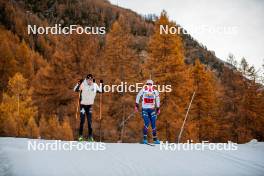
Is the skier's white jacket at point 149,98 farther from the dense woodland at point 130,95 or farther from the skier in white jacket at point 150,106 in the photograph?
the dense woodland at point 130,95

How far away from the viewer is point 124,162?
805 centimetres

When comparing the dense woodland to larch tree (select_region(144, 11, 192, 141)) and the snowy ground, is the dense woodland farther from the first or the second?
the snowy ground

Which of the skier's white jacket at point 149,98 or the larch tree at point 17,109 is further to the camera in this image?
the larch tree at point 17,109

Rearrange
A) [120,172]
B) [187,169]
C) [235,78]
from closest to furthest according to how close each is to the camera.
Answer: [120,172], [187,169], [235,78]

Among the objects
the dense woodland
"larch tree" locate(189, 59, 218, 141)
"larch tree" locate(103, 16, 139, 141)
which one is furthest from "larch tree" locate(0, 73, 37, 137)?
"larch tree" locate(189, 59, 218, 141)

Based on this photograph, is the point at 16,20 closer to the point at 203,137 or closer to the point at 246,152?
the point at 203,137

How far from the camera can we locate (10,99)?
33.9m

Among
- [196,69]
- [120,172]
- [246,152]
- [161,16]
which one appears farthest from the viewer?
[196,69]

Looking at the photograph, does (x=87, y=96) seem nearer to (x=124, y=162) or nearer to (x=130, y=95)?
(x=124, y=162)

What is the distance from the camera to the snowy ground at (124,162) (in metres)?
7.07

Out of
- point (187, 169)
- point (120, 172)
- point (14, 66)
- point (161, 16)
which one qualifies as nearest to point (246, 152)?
point (187, 169)

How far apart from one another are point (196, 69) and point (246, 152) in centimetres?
2249

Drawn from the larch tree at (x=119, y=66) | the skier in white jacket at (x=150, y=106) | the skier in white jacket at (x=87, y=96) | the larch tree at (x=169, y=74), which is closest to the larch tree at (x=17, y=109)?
the larch tree at (x=119, y=66)

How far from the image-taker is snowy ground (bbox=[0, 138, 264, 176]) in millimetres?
7074
